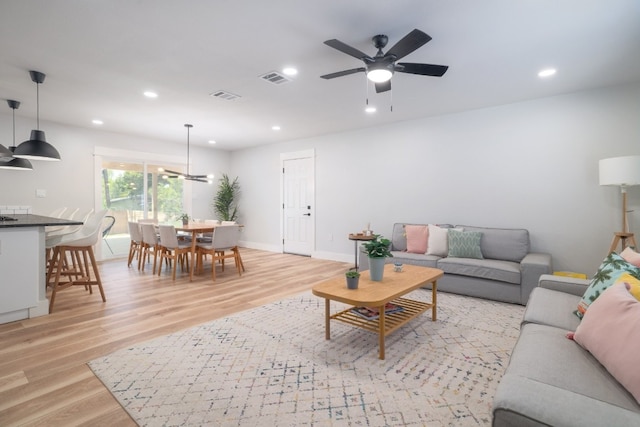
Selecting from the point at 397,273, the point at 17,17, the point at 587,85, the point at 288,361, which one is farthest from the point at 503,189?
the point at 17,17

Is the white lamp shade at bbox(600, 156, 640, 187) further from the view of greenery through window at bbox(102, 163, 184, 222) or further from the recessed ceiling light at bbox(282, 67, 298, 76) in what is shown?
the view of greenery through window at bbox(102, 163, 184, 222)

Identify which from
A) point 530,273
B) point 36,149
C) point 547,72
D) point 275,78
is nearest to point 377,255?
point 530,273

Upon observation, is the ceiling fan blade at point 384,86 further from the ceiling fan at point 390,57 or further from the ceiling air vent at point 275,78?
the ceiling air vent at point 275,78

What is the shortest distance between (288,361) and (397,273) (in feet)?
4.52

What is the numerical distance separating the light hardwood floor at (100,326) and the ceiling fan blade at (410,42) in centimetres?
284

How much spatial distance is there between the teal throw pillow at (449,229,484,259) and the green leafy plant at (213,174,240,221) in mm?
Result: 5453

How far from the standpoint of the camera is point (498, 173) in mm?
4496

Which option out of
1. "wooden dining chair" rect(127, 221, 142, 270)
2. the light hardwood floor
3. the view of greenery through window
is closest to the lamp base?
the light hardwood floor

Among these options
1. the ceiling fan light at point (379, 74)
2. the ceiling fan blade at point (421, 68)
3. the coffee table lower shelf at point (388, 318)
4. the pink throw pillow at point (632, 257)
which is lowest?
the coffee table lower shelf at point (388, 318)

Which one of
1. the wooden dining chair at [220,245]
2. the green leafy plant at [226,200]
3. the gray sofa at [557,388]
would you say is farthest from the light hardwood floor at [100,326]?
the green leafy plant at [226,200]

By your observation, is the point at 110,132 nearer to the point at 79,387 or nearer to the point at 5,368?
the point at 5,368

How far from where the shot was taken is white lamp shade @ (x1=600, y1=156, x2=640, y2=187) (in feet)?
10.5

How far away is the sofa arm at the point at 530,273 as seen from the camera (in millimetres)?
3389

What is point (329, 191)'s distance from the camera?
6.31 metres
